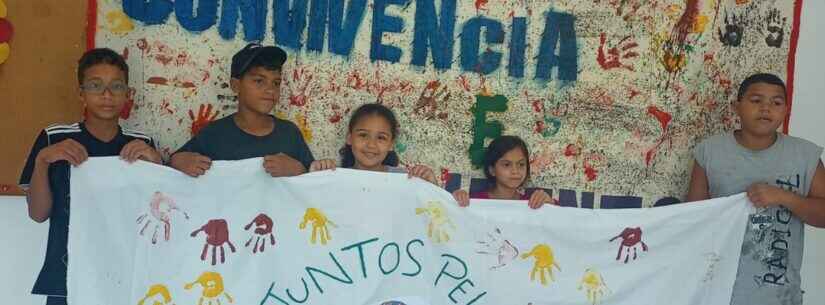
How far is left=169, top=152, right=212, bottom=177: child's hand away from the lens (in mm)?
3018

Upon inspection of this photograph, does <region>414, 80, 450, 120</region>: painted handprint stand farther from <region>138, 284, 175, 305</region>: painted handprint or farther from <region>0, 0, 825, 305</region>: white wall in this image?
<region>0, 0, 825, 305</region>: white wall

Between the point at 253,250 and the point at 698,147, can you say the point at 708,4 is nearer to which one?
the point at 698,147

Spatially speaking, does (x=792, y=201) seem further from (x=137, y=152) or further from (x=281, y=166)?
(x=137, y=152)

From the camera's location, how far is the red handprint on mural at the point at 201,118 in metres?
3.55

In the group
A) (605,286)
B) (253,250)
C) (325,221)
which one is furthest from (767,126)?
(253,250)

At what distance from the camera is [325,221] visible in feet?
10.2

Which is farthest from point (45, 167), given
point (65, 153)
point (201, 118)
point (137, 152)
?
point (201, 118)

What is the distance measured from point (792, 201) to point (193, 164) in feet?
7.15

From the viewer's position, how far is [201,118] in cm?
356

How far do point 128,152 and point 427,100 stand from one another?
1.30 m

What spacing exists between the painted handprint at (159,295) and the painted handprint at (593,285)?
4.87 ft

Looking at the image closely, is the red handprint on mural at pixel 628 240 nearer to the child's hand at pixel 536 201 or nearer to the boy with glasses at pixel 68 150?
the child's hand at pixel 536 201

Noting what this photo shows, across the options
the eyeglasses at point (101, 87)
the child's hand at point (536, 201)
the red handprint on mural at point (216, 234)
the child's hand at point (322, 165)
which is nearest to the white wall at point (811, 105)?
the child's hand at point (536, 201)

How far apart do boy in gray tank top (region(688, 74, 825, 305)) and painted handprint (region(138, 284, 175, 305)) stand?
209 centimetres
